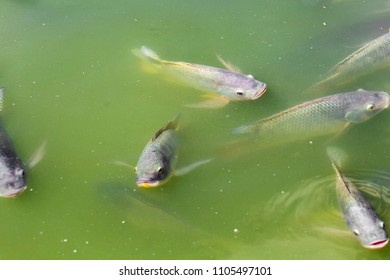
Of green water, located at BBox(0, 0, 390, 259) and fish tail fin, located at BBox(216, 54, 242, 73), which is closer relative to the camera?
green water, located at BBox(0, 0, 390, 259)

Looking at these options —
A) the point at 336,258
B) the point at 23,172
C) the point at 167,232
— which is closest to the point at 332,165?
the point at 336,258

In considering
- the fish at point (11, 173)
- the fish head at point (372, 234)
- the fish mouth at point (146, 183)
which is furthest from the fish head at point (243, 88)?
the fish at point (11, 173)

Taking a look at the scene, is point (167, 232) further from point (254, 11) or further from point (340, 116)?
point (254, 11)

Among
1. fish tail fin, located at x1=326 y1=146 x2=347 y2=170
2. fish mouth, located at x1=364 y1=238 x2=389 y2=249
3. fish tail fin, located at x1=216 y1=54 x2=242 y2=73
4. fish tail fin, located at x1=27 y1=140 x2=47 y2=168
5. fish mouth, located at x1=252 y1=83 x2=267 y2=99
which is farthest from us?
fish tail fin, located at x1=216 y1=54 x2=242 y2=73

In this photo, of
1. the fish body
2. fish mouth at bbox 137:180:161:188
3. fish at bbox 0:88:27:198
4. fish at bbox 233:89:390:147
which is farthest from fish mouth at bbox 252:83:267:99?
fish at bbox 0:88:27:198

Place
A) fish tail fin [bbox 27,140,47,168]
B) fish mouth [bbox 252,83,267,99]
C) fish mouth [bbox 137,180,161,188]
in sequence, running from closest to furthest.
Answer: fish mouth [bbox 137,180,161,188] → fish tail fin [bbox 27,140,47,168] → fish mouth [bbox 252,83,267,99]

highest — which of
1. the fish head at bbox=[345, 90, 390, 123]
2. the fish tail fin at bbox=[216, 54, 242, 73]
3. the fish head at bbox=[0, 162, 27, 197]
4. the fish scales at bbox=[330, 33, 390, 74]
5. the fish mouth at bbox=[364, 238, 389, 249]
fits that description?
the fish scales at bbox=[330, 33, 390, 74]

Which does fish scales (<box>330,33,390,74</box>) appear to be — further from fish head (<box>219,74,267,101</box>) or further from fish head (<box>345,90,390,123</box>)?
fish head (<box>219,74,267,101</box>)
